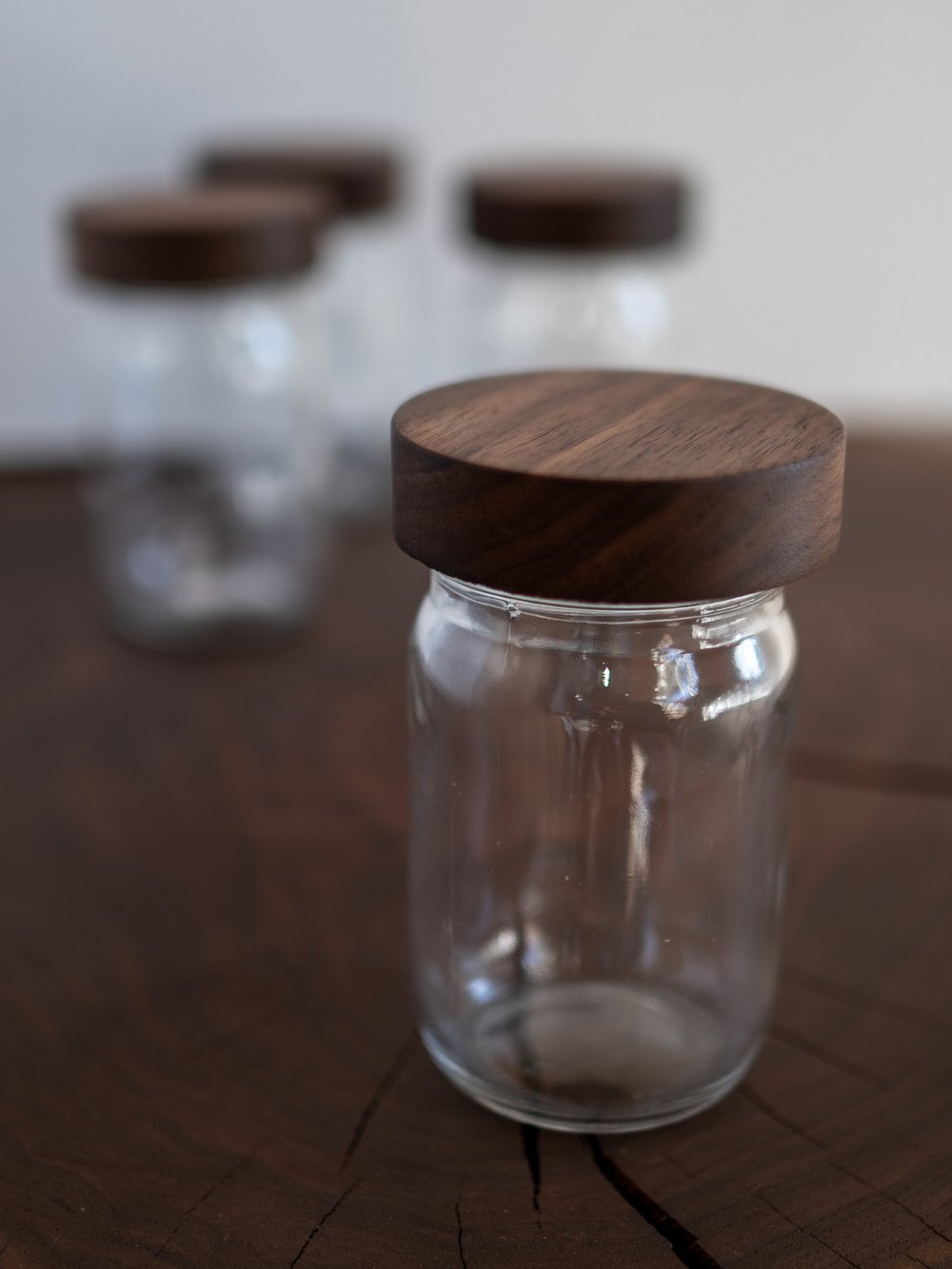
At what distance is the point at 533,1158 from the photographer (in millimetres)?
475

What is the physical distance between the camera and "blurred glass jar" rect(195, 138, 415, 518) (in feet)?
3.47

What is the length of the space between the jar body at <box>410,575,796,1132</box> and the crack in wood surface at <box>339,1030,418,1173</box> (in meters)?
0.02

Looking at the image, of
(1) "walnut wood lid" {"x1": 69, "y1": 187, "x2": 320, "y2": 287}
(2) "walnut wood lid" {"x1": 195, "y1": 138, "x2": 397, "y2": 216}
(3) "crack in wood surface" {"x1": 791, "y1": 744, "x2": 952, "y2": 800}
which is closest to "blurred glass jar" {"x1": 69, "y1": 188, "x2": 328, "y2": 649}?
(1) "walnut wood lid" {"x1": 69, "y1": 187, "x2": 320, "y2": 287}

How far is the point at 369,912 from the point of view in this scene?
61 cm

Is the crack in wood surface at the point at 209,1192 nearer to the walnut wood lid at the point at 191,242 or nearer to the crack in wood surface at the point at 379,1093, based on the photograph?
the crack in wood surface at the point at 379,1093

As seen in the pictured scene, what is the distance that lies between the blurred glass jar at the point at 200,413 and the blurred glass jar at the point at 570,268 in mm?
161

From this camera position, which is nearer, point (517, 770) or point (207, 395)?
point (517, 770)

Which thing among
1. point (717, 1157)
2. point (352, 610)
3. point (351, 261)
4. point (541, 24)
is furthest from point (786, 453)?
point (541, 24)

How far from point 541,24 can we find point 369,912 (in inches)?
34.7

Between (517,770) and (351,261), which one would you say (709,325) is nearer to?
(351,261)

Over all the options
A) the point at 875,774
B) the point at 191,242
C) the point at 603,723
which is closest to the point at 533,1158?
the point at 603,723

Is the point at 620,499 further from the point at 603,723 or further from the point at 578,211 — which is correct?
the point at 578,211

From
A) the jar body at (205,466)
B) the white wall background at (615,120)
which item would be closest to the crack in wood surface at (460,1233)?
the jar body at (205,466)

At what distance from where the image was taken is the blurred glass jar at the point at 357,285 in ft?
3.47
